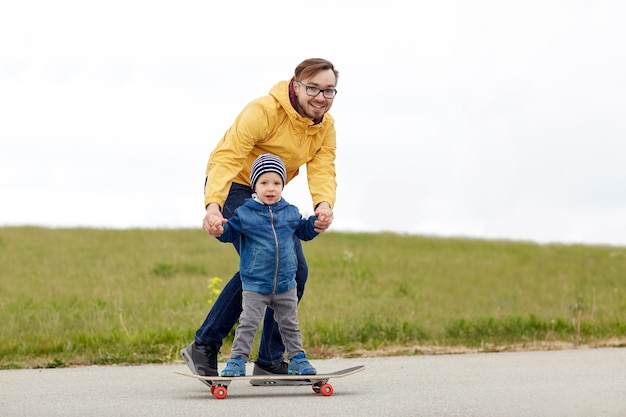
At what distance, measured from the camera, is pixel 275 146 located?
652 centimetres

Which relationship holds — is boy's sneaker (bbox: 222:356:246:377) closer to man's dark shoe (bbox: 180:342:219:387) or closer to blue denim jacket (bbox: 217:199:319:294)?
man's dark shoe (bbox: 180:342:219:387)

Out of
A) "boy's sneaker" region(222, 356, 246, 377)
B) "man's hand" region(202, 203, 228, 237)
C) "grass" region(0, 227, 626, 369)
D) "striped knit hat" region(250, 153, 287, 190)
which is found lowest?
"boy's sneaker" region(222, 356, 246, 377)

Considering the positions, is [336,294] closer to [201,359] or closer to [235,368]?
[201,359]

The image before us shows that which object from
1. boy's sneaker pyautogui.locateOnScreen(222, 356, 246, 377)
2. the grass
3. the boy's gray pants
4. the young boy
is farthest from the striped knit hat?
the grass

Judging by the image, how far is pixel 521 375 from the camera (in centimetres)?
758

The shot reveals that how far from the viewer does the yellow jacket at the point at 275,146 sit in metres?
6.36

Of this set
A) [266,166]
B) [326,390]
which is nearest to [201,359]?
[326,390]

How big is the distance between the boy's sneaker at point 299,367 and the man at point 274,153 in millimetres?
219

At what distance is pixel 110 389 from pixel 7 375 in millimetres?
1312

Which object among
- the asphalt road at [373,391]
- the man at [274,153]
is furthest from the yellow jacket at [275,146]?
the asphalt road at [373,391]

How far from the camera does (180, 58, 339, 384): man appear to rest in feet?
20.9

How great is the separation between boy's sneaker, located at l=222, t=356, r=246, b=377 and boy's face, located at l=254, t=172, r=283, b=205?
3.52ft

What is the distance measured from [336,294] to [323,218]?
7.68m

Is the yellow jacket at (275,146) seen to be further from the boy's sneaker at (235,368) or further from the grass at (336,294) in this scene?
the grass at (336,294)
